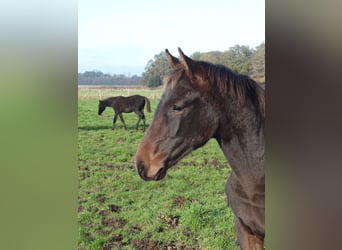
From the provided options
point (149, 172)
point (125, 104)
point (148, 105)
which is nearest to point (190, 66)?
point (148, 105)

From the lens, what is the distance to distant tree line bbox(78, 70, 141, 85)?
2512mm

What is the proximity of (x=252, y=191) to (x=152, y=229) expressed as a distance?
2.34 ft

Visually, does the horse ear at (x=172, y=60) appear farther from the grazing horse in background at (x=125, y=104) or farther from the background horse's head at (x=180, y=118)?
the grazing horse in background at (x=125, y=104)

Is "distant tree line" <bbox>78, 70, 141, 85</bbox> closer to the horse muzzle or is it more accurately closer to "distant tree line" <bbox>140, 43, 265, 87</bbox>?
"distant tree line" <bbox>140, 43, 265, 87</bbox>

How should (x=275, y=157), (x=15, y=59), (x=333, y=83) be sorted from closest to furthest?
1. (x=333, y=83)
2. (x=275, y=157)
3. (x=15, y=59)

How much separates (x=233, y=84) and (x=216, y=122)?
0.73 ft

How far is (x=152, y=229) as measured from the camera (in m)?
2.55

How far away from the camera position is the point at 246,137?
220 cm

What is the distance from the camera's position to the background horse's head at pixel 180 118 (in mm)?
2170

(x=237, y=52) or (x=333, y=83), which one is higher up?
(x=237, y=52)

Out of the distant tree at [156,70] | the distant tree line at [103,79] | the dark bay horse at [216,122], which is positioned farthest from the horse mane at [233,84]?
the distant tree line at [103,79]

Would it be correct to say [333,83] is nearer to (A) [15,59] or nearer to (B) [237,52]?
(B) [237,52]

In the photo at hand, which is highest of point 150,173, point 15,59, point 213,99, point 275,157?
point 15,59

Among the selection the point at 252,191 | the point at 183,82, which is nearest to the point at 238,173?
Result: the point at 252,191
